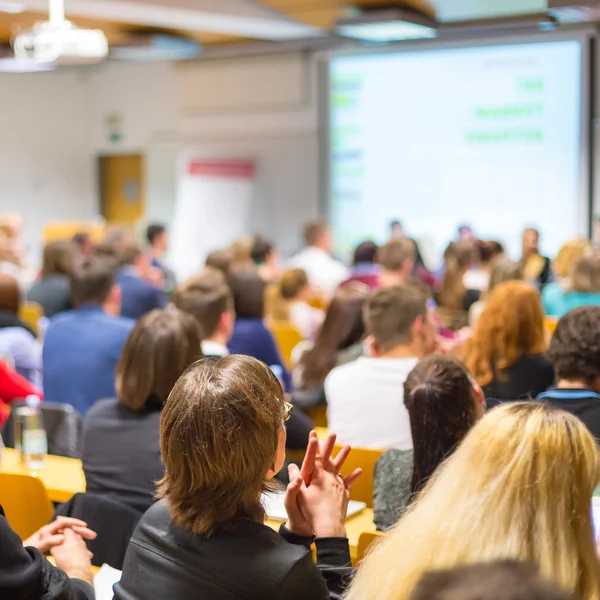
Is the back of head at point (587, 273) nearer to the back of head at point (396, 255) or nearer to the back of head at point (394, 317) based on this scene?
the back of head at point (396, 255)

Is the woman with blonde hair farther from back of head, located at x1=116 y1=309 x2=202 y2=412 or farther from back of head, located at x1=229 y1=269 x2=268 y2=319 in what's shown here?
back of head, located at x1=229 y1=269 x2=268 y2=319

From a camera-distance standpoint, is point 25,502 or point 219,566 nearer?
point 219,566

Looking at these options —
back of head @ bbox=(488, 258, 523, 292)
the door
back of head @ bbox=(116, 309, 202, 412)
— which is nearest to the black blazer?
back of head @ bbox=(116, 309, 202, 412)

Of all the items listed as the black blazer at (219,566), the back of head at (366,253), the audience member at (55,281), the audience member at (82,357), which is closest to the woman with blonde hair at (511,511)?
the black blazer at (219,566)

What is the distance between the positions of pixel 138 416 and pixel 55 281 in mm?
4230

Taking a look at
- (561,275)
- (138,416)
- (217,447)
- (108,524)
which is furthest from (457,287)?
(217,447)

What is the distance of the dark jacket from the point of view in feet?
5.85

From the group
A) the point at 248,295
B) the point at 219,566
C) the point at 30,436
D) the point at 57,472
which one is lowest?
the point at 57,472

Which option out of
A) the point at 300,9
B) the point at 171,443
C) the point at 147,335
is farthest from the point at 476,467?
the point at 300,9

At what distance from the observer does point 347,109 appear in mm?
10539

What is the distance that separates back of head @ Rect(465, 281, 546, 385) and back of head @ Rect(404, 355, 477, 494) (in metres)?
1.42

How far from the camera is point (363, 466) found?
116 inches

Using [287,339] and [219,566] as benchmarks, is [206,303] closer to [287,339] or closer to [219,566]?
[287,339]

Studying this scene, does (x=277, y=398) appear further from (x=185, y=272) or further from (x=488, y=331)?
(x=185, y=272)
